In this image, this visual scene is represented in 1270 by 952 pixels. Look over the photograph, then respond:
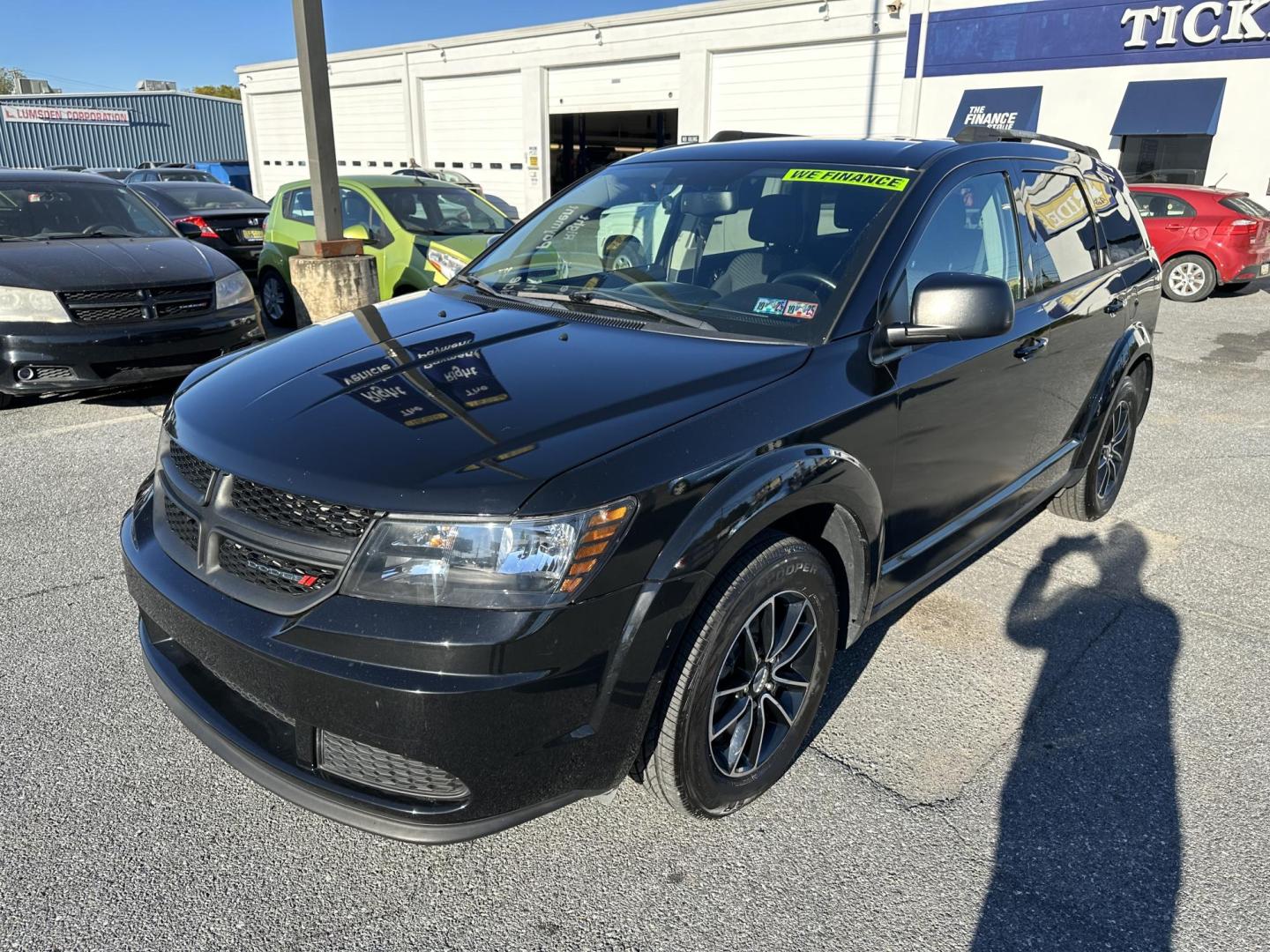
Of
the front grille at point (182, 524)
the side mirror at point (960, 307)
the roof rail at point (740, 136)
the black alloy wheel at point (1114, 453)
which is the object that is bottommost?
the black alloy wheel at point (1114, 453)

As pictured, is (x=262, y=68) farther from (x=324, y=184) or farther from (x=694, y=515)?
(x=694, y=515)

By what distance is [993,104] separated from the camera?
734 inches

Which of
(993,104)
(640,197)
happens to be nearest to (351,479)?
(640,197)

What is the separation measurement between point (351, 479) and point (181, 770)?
130 centimetres

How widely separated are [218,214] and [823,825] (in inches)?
447

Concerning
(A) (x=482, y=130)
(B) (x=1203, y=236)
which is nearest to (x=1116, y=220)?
(B) (x=1203, y=236)

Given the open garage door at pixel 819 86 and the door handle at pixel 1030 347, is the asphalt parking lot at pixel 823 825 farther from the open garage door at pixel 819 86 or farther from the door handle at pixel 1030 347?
the open garage door at pixel 819 86

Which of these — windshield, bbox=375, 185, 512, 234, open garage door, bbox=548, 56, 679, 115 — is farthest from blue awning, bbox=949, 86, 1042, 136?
windshield, bbox=375, 185, 512, 234

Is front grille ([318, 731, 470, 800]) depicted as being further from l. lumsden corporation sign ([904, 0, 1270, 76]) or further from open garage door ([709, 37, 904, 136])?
l. lumsden corporation sign ([904, 0, 1270, 76])

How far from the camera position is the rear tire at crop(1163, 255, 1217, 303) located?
12.7 metres

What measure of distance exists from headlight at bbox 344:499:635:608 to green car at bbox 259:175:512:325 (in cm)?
673

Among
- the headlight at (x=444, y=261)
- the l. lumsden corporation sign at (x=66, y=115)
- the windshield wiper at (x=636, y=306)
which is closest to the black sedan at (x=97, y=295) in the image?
the headlight at (x=444, y=261)

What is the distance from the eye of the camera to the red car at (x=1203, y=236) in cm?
1243

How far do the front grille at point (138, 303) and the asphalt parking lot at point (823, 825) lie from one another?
2.56 meters
